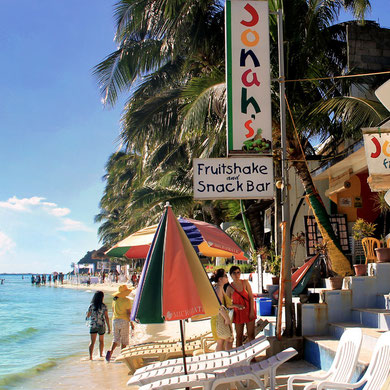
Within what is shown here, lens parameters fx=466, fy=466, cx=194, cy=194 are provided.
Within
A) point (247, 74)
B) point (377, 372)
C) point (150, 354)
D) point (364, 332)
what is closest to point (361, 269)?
point (364, 332)

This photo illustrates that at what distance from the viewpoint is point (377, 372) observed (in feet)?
14.0

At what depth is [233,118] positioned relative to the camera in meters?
7.11

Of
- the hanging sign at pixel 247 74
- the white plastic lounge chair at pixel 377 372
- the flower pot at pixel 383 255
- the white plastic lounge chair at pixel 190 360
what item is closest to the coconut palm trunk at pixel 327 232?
the flower pot at pixel 383 255

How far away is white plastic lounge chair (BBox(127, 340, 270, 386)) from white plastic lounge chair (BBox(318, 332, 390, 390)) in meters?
1.21

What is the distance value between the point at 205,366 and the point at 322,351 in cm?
205

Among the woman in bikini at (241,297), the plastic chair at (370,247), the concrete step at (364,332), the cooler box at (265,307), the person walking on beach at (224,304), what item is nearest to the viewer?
the concrete step at (364,332)

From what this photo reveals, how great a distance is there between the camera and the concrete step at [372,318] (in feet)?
22.4

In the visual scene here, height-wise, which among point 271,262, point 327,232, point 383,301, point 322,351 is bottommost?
point 322,351

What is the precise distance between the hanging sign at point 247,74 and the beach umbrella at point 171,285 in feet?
9.35

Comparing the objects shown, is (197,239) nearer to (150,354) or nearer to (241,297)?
(241,297)

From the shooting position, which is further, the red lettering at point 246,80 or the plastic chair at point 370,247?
the plastic chair at point 370,247

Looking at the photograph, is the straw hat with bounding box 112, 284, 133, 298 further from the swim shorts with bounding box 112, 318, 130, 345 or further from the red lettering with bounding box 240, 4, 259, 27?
the red lettering with bounding box 240, 4, 259, 27

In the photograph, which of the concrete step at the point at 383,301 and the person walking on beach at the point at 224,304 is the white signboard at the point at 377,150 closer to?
the person walking on beach at the point at 224,304

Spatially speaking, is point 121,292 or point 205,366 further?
point 121,292
